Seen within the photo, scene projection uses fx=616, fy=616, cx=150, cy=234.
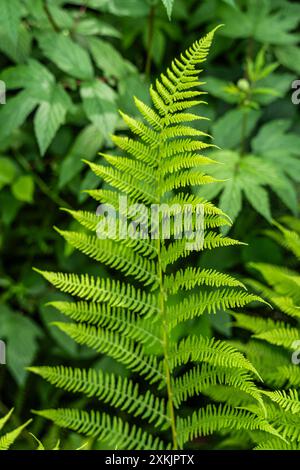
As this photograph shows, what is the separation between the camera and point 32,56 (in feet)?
7.65

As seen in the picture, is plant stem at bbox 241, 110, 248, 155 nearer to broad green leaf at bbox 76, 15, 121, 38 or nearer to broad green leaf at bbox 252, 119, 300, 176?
broad green leaf at bbox 252, 119, 300, 176

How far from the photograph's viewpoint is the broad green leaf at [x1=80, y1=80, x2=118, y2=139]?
2.03 meters

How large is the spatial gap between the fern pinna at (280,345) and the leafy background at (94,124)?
206 millimetres

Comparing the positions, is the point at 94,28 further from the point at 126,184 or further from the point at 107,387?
the point at 107,387

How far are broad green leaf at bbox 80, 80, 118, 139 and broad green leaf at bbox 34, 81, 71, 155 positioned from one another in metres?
0.07

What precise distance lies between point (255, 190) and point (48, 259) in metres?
1.05

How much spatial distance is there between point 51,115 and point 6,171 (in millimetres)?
386

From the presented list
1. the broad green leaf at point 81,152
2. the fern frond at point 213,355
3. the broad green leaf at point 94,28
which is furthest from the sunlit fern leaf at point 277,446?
the broad green leaf at point 94,28

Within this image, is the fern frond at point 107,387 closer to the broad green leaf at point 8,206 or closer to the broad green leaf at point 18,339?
the broad green leaf at point 18,339

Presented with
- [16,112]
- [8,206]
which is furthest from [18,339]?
[16,112]

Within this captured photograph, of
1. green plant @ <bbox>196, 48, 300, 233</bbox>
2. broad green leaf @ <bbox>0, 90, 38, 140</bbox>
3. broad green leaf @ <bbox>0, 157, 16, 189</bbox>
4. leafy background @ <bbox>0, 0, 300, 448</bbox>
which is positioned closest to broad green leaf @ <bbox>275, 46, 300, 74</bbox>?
leafy background @ <bbox>0, 0, 300, 448</bbox>

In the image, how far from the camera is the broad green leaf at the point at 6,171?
2.27 m

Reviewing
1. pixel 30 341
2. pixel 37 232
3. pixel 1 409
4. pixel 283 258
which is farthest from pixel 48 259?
pixel 283 258

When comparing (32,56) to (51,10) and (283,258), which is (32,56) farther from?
(283,258)
